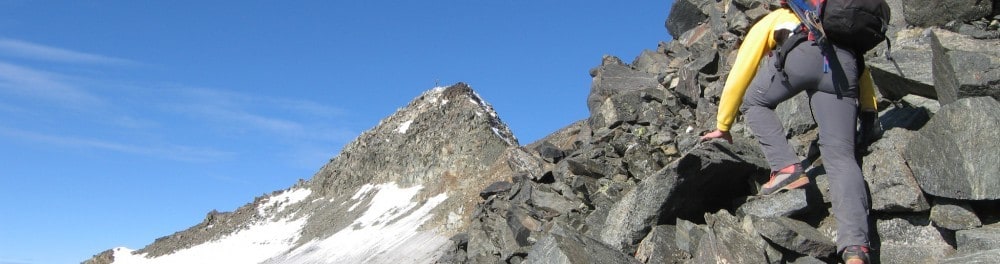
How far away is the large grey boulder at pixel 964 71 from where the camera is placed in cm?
848

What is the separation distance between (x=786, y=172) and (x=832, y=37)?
1.57m

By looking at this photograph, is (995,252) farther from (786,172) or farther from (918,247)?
(786,172)

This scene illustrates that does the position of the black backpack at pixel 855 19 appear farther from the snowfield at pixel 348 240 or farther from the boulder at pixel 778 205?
the snowfield at pixel 348 240

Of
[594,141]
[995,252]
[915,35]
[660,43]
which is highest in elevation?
[660,43]

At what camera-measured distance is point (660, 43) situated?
62.2 feet

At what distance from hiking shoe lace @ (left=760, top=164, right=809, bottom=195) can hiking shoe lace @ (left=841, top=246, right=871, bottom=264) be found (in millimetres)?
1317

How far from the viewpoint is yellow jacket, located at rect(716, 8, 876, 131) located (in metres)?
8.68

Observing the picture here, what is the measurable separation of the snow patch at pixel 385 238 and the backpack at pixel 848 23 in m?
13.7

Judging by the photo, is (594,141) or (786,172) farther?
(594,141)

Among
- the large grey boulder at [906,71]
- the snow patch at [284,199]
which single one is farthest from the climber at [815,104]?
the snow patch at [284,199]

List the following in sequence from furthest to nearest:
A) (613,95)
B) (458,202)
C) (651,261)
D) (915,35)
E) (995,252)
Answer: (458,202) → (613,95) → (915,35) → (651,261) → (995,252)

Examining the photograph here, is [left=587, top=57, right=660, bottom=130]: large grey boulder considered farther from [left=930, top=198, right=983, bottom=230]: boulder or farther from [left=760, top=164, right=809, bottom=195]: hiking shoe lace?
[left=930, top=198, right=983, bottom=230]: boulder

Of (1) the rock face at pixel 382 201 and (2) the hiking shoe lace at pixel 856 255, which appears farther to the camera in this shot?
(1) the rock face at pixel 382 201

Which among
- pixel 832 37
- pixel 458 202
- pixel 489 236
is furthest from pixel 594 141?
pixel 458 202
